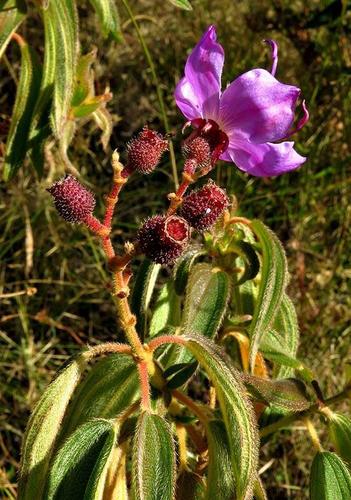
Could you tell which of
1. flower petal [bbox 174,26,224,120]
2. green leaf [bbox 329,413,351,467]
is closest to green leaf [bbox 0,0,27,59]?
flower petal [bbox 174,26,224,120]

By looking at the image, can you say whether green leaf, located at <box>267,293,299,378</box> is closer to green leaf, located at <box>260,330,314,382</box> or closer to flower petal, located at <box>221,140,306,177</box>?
green leaf, located at <box>260,330,314,382</box>

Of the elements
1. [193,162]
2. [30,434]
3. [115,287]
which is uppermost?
[193,162]

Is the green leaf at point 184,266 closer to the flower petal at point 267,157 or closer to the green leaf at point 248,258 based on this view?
the green leaf at point 248,258

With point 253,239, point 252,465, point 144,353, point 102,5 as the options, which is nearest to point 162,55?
point 102,5

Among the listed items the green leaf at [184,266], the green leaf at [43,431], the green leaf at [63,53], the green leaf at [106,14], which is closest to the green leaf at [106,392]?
the green leaf at [43,431]

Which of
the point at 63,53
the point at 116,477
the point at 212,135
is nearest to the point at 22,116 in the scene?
the point at 63,53

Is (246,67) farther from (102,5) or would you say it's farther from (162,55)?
(102,5)
